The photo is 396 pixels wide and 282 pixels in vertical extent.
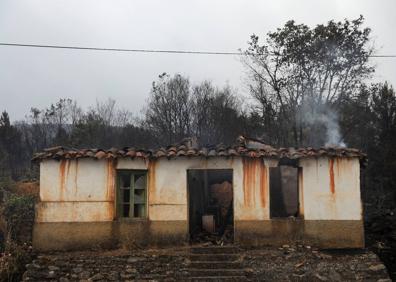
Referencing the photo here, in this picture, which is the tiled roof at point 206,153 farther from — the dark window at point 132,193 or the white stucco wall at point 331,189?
the dark window at point 132,193

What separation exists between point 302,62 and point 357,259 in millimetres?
14305

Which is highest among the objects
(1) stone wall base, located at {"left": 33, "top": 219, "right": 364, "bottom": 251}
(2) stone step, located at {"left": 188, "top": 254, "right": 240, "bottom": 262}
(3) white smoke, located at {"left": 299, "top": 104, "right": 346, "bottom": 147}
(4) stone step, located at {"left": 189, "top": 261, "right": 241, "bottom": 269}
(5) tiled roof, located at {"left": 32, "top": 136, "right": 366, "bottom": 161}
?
(3) white smoke, located at {"left": 299, "top": 104, "right": 346, "bottom": 147}

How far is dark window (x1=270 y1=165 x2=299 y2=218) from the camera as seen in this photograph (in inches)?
581

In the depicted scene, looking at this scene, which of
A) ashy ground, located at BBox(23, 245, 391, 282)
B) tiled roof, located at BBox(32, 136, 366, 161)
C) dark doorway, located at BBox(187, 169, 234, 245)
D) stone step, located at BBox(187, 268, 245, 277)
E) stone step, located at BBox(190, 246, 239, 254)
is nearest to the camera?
stone step, located at BBox(187, 268, 245, 277)

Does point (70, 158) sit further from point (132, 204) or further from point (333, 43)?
point (333, 43)

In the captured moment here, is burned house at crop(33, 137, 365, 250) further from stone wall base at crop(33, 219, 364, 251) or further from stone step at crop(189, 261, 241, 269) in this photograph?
stone step at crop(189, 261, 241, 269)

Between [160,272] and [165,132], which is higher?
[165,132]

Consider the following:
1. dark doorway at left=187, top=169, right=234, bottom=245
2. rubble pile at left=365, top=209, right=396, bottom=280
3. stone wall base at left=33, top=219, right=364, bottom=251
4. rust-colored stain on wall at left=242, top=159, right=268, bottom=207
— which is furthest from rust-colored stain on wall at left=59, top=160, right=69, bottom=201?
rubble pile at left=365, top=209, right=396, bottom=280

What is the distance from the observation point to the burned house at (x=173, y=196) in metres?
12.8

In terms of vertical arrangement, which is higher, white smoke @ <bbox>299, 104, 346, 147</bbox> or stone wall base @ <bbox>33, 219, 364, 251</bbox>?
white smoke @ <bbox>299, 104, 346, 147</bbox>

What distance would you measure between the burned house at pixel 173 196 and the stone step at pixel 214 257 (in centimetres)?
69

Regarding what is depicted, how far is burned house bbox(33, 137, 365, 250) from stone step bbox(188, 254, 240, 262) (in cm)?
69

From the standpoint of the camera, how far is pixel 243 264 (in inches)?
468

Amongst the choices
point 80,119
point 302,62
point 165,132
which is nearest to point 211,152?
point 302,62
